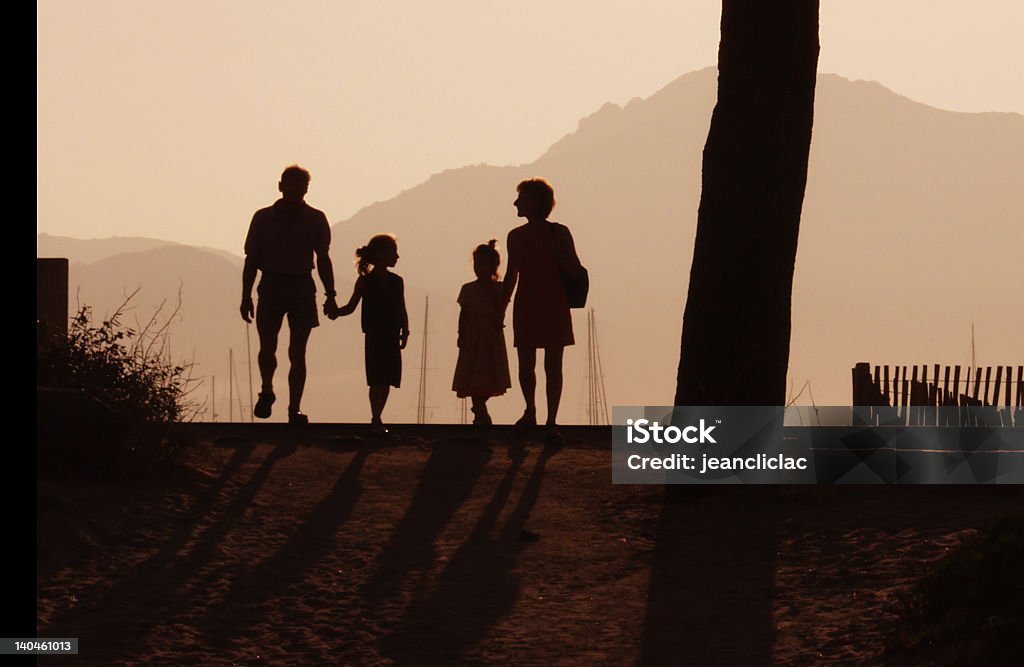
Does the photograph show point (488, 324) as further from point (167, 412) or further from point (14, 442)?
point (14, 442)

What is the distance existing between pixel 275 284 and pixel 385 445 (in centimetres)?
164

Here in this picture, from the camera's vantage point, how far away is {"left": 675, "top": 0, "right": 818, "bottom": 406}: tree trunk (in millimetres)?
10703

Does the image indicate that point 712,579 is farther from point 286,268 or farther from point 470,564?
point 286,268

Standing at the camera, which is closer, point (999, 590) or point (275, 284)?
point (999, 590)

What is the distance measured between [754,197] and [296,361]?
4263 mm

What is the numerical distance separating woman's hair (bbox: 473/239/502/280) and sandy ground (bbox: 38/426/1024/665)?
Answer: 96.8 inches

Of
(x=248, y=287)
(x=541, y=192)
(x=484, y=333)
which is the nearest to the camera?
(x=248, y=287)

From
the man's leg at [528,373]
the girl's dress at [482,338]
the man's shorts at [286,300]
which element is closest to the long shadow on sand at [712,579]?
the man's leg at [528,373]

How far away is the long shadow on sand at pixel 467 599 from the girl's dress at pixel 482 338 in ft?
10.4

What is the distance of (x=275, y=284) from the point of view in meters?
12.9

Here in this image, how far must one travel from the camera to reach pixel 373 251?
44.2 ft

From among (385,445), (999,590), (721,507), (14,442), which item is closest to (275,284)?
(385,445)

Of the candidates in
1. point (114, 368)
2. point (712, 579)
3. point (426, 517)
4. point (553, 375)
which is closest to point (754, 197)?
point (553, 375)

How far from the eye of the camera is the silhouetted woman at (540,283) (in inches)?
503
